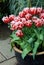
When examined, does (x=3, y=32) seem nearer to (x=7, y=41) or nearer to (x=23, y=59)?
(x=7, y=41)

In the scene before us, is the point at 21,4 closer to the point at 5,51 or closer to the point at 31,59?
the point at 5,51

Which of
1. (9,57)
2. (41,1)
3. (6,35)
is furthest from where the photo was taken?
(6,35)

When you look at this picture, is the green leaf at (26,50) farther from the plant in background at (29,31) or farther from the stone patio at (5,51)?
the stone patio at (5,51)

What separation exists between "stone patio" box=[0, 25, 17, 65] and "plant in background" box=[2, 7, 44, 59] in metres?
0.42

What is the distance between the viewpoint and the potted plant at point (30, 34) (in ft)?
7.95

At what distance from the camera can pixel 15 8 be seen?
3883 millimetres

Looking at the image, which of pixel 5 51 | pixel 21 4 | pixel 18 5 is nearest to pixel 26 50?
pixel 5 51

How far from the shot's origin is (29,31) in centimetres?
254

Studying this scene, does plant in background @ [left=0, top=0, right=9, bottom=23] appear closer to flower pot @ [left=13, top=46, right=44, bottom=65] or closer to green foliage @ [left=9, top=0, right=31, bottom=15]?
green foliage @ [left=9, top=0, right=31, bottom=15]

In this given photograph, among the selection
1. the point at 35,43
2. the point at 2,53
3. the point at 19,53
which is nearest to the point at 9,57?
the point at 2,53

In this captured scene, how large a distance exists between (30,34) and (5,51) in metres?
0.78

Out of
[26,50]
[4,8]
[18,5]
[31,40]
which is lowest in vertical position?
[26,50]

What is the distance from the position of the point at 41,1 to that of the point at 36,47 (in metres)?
1.18

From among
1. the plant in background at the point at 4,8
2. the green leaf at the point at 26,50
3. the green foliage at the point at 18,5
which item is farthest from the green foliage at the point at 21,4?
the green leaf at the point at 26,50
